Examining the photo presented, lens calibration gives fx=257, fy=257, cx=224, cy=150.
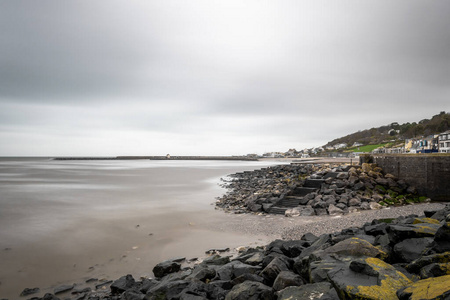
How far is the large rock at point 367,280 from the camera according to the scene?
2.89 m

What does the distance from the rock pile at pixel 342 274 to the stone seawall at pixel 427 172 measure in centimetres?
983

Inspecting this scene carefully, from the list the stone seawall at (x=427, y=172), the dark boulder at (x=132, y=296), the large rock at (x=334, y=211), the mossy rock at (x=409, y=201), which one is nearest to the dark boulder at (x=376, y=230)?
the dark boulder at (x=132, y=296)

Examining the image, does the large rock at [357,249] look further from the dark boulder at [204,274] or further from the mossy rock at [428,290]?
the dark boulder at [204,274]

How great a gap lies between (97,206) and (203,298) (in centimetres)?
1429

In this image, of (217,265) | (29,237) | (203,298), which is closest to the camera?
(203,298)

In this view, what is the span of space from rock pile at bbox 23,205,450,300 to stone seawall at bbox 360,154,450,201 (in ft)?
32.2

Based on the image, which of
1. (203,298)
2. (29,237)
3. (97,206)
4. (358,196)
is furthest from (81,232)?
(358,196)

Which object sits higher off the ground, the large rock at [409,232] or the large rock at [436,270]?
the large rock at [409,232]

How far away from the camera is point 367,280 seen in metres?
3.18

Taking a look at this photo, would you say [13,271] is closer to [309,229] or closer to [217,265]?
[217,265]

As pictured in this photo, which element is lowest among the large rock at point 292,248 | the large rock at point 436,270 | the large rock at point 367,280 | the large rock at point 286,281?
the large rock at point 292,248

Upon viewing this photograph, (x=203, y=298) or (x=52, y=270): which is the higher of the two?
(x=203, y=298)

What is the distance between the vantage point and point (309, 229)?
895 cm

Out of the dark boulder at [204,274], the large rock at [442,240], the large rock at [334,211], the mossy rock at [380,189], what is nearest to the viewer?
the large rock at [442,240]
